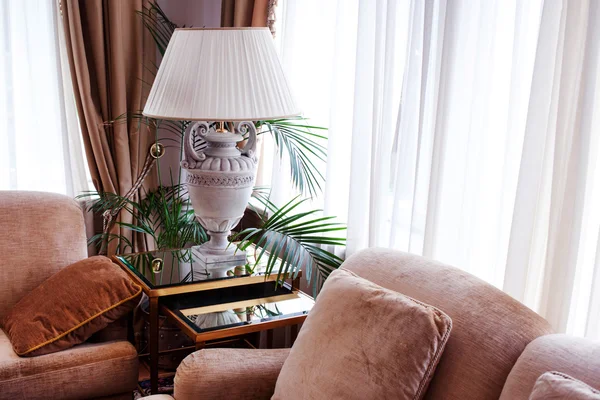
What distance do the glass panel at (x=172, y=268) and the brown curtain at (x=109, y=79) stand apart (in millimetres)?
694

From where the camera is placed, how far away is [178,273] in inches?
91.4

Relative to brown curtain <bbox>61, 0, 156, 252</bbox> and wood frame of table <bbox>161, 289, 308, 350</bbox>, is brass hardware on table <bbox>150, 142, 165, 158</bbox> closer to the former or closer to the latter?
brown curtain <bbox>61, 0, 156, 252</bbox>

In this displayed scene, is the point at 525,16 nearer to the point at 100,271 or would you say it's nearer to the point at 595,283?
the point at 595,283

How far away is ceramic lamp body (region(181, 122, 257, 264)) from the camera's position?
Answer: 223cm

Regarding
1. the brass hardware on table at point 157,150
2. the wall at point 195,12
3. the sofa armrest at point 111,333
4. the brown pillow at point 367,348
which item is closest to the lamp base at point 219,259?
the sofa armrest at point 111,333

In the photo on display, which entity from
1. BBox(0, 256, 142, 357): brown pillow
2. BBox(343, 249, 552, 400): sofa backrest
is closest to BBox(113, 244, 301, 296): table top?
BBox(0, 256, 142, 357): brown pillow

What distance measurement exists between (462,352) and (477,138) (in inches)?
25.4

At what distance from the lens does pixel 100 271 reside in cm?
216

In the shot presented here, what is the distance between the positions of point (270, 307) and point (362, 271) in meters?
0.52

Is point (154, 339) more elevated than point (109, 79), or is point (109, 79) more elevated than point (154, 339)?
point (109, 79)

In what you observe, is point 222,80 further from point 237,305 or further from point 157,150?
point 157,150

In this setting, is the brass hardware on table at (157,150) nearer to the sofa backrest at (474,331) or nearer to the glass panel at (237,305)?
the glass panel at (237,305)

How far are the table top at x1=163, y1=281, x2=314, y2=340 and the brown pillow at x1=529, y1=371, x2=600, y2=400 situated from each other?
104 cm

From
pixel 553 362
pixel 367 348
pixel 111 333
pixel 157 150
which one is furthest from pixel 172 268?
pixel 553 362
